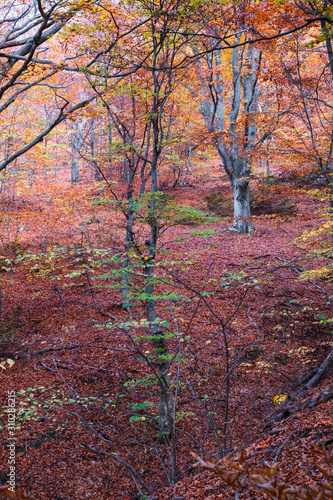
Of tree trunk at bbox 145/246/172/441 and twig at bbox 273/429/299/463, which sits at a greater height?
twig at bbox 273/429/299/463

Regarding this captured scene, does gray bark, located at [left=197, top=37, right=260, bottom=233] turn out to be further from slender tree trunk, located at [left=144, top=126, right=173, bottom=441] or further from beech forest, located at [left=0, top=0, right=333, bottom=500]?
slender tree trunk, located at [left=144, top=126, right=173, bottom=441]

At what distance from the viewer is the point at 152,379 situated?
4.28 m

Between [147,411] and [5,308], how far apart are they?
5.44 meters

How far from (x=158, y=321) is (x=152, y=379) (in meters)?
1.08

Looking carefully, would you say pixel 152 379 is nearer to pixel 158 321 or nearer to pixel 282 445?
pixel 158 321

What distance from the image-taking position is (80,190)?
1055cm

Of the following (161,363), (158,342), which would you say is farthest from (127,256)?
(161,363)

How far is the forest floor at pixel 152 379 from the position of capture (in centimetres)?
269

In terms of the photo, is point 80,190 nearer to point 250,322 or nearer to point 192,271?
point 192,271

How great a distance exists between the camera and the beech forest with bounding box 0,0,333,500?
2.72 m

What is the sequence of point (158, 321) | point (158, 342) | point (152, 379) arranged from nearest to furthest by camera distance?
point (158, 321), point (152, 379), point (158, 342)

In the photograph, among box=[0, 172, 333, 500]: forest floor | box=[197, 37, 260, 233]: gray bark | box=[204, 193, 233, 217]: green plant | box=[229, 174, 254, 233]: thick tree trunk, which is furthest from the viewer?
box=[204, 193, 233, 217]: green plant

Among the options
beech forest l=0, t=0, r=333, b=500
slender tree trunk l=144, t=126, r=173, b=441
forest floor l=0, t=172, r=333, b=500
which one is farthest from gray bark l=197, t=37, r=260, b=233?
slender tree trunk l=144, t=126, r=173, b=441

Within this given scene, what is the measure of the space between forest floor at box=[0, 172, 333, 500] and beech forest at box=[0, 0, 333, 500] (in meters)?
0.03
